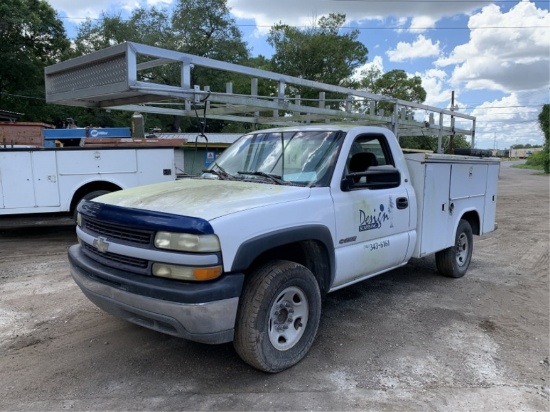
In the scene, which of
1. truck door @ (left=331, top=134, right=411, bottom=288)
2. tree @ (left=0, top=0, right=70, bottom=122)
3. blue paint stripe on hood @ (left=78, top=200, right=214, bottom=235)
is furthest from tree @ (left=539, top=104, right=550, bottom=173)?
blue paint stripe on hood @ (left=78, top=200, right=214, bottom=235)

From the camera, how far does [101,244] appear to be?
3.28m

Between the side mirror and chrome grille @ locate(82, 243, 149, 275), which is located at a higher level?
the side mirror

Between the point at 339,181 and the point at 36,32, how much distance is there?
31503mm

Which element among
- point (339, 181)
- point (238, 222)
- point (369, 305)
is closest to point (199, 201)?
point (238, 222)

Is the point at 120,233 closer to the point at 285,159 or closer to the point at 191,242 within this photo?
the point at 191,242

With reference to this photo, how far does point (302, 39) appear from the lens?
39.5m

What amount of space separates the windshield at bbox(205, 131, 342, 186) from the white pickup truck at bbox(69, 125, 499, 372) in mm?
14

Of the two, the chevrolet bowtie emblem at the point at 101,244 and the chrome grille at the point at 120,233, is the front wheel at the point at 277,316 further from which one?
the chevrolet bowtie emblem at the point at 101,244

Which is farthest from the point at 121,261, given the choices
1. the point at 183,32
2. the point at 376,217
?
the point at 183,32

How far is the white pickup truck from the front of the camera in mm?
2852

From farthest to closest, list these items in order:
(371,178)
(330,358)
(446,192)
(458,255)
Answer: (458,255), (446,192), (371,178), (330,358)

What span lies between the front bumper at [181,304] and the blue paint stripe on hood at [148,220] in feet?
1.21

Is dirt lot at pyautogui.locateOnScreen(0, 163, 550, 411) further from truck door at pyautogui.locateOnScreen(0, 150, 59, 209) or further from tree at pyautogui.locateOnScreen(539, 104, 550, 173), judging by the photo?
tree at pyautogui.locateOnScreen(539, 104, 550, 173)

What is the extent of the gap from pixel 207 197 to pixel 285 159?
3.70 feet
